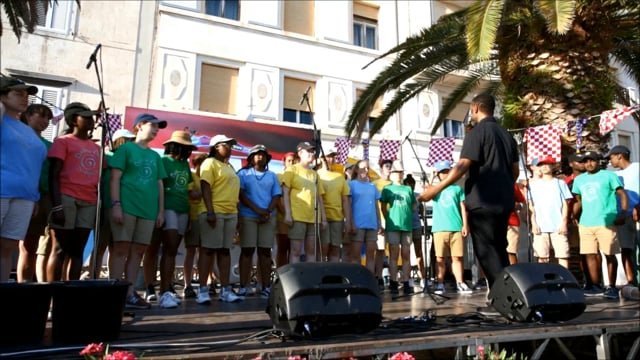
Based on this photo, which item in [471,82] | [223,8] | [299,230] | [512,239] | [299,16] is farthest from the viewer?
[299,16]

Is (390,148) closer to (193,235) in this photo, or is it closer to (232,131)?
(232,131)

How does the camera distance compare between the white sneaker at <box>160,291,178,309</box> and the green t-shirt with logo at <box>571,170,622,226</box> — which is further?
the green t-shirt with logo at <box>571,170,622,226</box>

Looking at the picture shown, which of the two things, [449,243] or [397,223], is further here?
[397,223]

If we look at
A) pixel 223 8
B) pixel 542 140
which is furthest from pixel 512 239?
pixel 223 8

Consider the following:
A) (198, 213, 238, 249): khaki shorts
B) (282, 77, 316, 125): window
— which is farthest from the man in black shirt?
(282, 77, 316, 125): window

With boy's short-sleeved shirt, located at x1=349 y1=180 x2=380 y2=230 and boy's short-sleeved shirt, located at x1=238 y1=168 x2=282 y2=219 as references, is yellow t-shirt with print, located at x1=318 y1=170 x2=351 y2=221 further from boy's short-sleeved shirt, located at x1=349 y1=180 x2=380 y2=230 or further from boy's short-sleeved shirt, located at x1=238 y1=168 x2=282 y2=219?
boy's short-sleeved shirt, located at x1=238 y1=168 x2=282 y2=219

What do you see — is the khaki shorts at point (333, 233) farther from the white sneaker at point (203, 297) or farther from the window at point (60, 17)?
the window at point (60, 17)

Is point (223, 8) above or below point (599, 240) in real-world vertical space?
above

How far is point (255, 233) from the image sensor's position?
18.1 ft

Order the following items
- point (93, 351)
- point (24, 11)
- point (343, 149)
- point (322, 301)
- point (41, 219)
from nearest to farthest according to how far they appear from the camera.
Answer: point (93, 351)
point (322, 301)
point (41, 219)
point (24, 11)
point (343, 149)

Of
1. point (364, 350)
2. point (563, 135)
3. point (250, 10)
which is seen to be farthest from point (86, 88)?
point (364, 350)

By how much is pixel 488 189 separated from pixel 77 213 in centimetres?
351

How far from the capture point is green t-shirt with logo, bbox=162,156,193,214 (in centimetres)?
499

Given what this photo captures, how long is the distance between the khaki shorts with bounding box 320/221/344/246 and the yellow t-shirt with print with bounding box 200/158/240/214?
1562 millimetres
